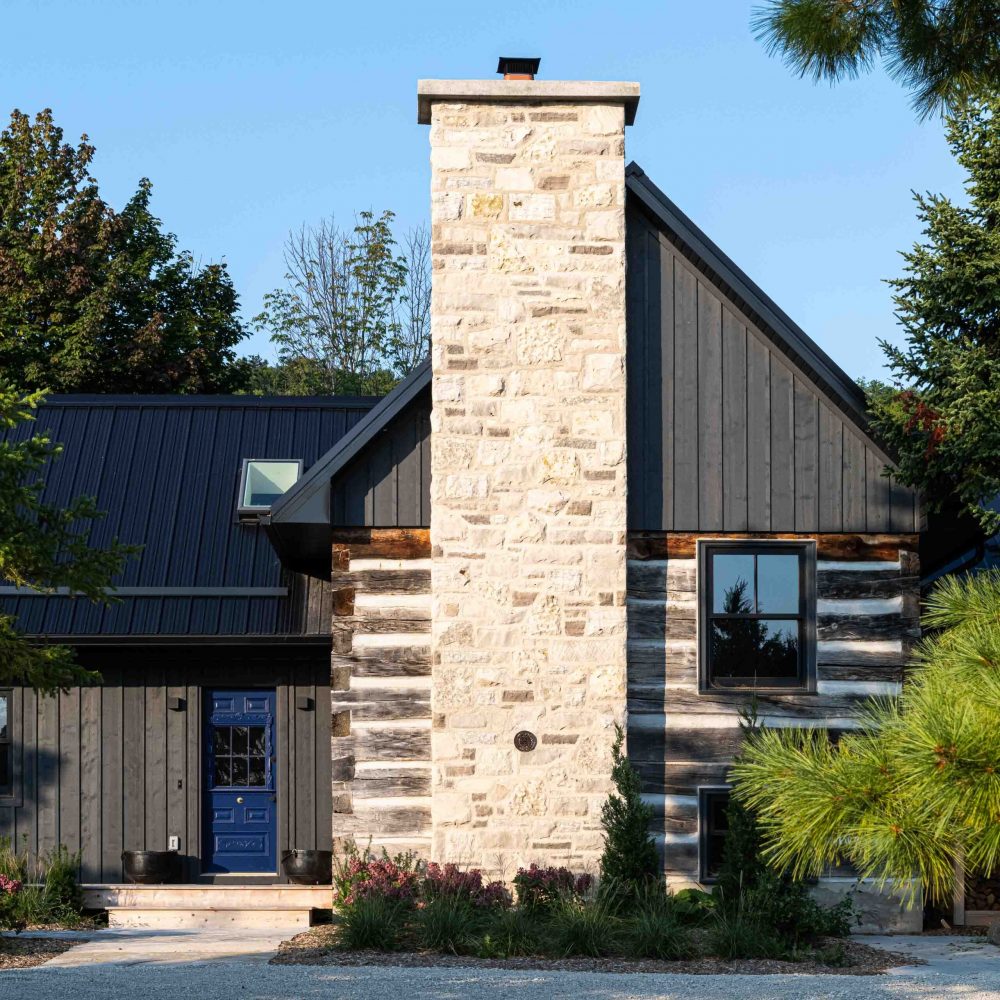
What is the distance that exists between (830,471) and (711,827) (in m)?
3.33

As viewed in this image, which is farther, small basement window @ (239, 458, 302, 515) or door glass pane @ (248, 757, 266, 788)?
small basement window @ (239, 458, 302, 515)

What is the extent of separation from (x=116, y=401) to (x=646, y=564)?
7839 millimetres

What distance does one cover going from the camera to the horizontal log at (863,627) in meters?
12.8

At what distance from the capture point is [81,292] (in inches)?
1012

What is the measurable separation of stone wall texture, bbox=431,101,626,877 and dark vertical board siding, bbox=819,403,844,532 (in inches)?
72.6

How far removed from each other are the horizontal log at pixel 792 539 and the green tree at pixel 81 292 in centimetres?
1501

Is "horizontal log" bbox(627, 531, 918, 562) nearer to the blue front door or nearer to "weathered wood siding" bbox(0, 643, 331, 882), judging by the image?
"weathered wood siding" bbox(0, 643, 331, 882)

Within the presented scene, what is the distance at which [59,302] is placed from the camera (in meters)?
25.5

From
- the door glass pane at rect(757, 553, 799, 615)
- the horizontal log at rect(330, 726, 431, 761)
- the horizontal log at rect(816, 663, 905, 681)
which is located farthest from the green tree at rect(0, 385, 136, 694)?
the horizontal log at rect(816, 663, 905, 681)

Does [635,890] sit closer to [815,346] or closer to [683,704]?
[683,704]

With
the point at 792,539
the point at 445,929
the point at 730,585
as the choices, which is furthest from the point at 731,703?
the point at 445,929

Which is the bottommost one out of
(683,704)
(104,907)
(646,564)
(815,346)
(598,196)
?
(104,907)

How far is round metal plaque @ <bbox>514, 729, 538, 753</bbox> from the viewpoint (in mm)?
12156

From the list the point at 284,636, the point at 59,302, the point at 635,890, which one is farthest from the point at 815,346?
the point at 59,302
